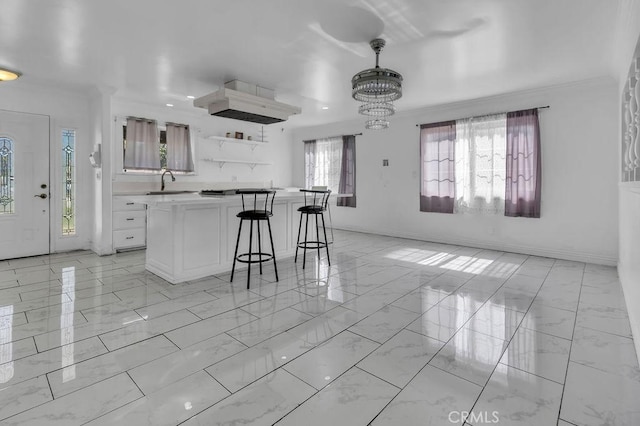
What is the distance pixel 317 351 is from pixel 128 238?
4.27m

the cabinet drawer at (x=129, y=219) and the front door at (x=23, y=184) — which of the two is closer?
the front door at (x=23, y=184)

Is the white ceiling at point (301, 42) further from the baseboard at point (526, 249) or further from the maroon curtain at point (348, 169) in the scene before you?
the maroon curtain at point (348, 169)

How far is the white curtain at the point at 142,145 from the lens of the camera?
5.53 meters

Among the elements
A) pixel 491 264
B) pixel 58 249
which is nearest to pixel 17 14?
pixel 58 249

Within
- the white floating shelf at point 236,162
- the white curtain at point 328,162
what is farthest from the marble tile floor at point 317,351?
the white curtain at point 328,162

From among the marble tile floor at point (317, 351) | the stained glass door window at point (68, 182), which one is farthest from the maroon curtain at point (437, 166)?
the stained glass door window at point (68, 182)

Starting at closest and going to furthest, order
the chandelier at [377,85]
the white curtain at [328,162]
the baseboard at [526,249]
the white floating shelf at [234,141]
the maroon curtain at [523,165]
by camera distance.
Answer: the chandelier at [377,85] → the baseboard at [526,249] → the maroon curtain at [523,165] → the white floating shelf at [234,141] → the white curtain at [328,162]

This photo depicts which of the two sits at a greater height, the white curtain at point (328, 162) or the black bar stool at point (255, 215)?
the white curtain at point (328, 162)

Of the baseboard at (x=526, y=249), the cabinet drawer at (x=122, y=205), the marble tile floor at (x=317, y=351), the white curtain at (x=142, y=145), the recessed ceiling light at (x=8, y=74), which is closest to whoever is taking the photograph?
the marble tile floor at (x=317, y=351)

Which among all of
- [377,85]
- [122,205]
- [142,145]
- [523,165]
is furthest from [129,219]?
[523,165]

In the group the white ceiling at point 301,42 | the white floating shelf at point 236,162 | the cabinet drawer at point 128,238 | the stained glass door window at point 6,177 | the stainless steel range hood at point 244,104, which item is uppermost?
the white ceiling at point 301,42

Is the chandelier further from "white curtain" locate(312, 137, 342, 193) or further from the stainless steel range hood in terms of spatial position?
"white curtain" locate(312, 137, 342, 193)

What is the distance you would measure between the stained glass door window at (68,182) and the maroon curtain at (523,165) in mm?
6580

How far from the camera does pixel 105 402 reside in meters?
1.65
